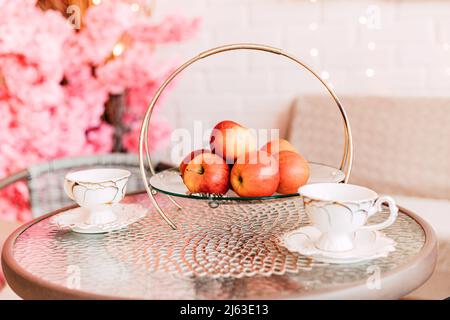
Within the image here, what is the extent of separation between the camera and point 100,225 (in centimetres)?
106

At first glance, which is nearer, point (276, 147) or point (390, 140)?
point (276, 147)

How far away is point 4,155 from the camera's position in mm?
1911

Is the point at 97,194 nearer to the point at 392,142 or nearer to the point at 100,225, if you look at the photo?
the point at 100,225

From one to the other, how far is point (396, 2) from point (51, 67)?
1240mm

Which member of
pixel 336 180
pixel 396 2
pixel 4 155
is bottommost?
pixel 4 155

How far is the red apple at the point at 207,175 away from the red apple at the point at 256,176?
0.02 metres

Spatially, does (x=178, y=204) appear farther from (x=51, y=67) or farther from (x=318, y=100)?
(x=318, y=100)

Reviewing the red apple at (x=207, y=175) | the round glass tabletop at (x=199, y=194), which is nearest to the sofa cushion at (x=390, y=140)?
the round glass tabletop at (x=199, y=194)

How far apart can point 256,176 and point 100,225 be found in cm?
32

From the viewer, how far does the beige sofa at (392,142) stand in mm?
1974

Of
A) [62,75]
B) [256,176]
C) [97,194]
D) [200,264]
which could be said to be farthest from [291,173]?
[62,75]

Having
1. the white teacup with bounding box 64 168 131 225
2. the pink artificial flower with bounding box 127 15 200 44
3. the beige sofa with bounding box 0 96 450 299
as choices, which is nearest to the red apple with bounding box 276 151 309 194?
the white teacup with bounding box 64 168 131 225

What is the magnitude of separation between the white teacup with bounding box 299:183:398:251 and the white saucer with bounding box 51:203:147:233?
14.2 inches
